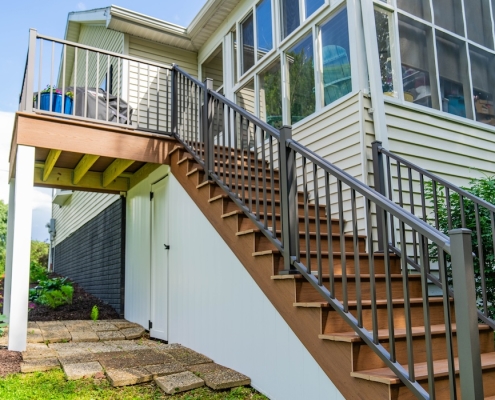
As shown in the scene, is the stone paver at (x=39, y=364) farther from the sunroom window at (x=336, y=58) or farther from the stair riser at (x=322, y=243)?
the sunroom window at (x=336, y=58)

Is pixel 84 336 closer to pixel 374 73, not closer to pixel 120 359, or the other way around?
pixel 120 359

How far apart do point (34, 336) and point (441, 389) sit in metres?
4.21

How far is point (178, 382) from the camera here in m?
3.18

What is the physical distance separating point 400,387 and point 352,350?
31cm

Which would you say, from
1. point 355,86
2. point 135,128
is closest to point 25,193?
point 135,128

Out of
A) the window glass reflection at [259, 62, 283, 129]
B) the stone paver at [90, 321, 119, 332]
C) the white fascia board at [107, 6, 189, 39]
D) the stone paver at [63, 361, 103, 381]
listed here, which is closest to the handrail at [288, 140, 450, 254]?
the stone paver at [63, 361, 103, 381]

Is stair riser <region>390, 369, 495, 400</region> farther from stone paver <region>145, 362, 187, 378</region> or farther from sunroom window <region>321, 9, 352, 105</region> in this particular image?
sunroom window <region>321, 9, 352, 105</region>

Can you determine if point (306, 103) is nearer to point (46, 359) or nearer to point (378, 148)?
point (378, 148)

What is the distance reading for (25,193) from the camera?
4.31 meters

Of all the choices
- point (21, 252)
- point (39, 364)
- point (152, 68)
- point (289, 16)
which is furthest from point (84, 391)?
point (152, 68)

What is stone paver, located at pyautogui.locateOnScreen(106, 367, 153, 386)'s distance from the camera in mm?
3199

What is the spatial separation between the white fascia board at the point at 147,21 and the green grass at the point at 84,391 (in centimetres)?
605

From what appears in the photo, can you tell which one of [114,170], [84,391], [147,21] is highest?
[147,21]

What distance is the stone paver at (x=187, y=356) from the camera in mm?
3859
